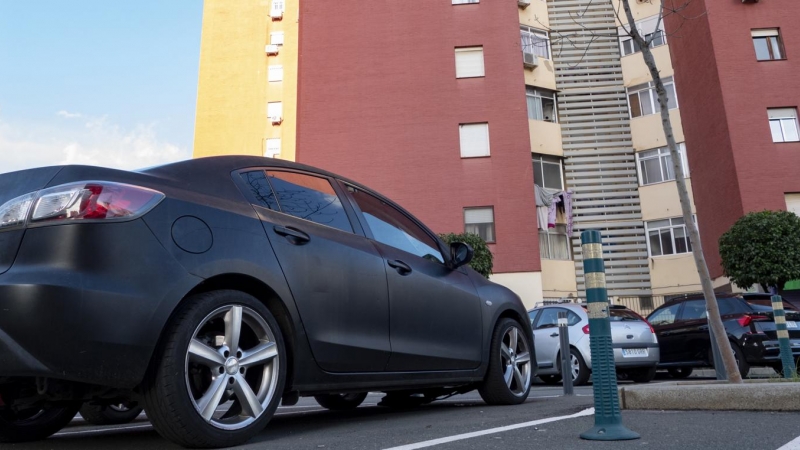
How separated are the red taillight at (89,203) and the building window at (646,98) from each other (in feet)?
89.1

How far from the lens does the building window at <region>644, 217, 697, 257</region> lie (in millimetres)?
26578

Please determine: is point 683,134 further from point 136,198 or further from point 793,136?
point 136,198

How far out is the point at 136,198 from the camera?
3463 millimetres

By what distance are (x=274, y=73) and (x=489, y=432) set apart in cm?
3200

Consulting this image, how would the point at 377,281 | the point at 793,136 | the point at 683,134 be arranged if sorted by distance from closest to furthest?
the point at 377,281, the point at 793,136, the point at 683,134

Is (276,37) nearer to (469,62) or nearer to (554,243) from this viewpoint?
(469,62)

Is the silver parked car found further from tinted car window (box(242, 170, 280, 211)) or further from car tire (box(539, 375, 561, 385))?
tinted car window (box(242, 170, 280, 211))

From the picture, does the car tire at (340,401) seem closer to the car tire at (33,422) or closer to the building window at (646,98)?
the car tire at (33,422)

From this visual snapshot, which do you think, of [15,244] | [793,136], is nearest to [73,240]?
[15,244]

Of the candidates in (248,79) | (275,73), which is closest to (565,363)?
(275,73)

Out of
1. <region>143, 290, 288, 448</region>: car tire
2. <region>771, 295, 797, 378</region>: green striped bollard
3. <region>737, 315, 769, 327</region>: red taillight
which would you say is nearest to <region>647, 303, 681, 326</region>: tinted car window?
<region>737, 315, 769, 327</region>: red taillight

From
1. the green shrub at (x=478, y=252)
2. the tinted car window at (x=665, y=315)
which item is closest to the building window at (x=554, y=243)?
the green shrub at (x=478, y=252)

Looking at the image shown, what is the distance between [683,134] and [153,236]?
88.7 feet

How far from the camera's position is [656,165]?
2789 cm
